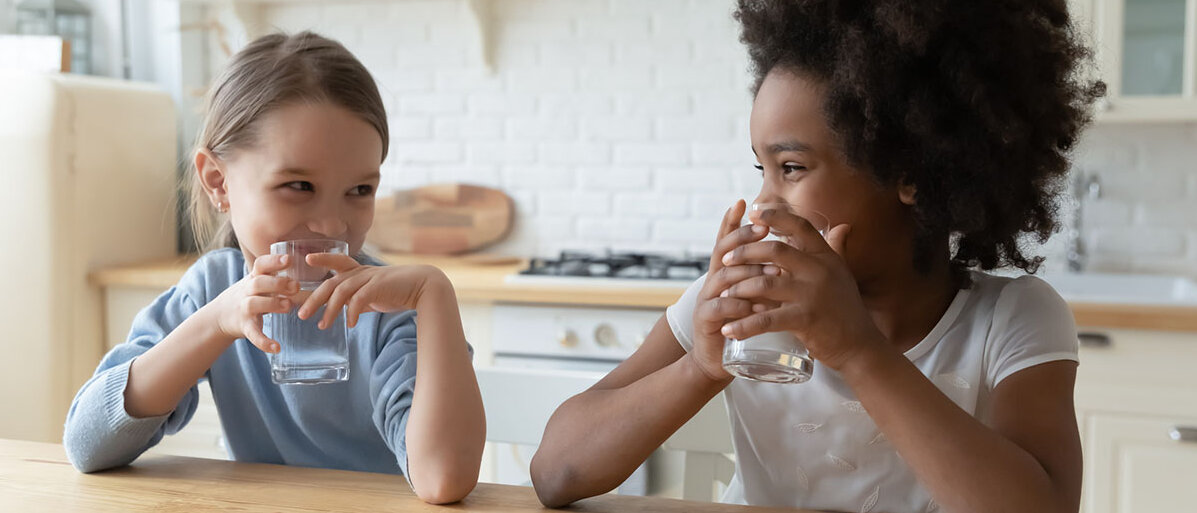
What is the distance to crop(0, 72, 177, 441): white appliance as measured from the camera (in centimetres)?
269

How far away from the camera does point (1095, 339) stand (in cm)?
222

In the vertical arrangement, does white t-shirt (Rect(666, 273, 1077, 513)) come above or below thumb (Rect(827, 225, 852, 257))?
below

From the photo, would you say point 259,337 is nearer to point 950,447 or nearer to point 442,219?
point 950,447

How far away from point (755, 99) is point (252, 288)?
0.59m

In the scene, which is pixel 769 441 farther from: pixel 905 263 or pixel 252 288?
pixel 252 288

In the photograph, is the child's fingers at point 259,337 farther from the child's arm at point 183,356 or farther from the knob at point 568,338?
the knob at point 568,338

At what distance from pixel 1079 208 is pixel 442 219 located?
1.81 metres

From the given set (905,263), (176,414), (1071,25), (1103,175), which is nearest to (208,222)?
(176,414)

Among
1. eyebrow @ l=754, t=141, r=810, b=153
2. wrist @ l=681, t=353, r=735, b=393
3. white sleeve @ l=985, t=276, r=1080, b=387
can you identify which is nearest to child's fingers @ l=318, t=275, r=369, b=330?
wrist @ l=681, t=353, r=735, b=393

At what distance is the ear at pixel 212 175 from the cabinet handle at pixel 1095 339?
1.76 metres

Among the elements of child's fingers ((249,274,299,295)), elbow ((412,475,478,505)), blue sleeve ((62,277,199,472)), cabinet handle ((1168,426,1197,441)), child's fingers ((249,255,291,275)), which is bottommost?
cabinet handle ((1168,426,1197,441))

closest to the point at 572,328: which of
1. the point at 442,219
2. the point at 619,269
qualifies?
the point at 619,269

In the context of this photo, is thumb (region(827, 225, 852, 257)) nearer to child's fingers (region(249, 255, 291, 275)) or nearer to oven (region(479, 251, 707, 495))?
child's fingers (region(249, 255, 291, 275))

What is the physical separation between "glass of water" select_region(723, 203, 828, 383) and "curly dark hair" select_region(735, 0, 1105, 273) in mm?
192
